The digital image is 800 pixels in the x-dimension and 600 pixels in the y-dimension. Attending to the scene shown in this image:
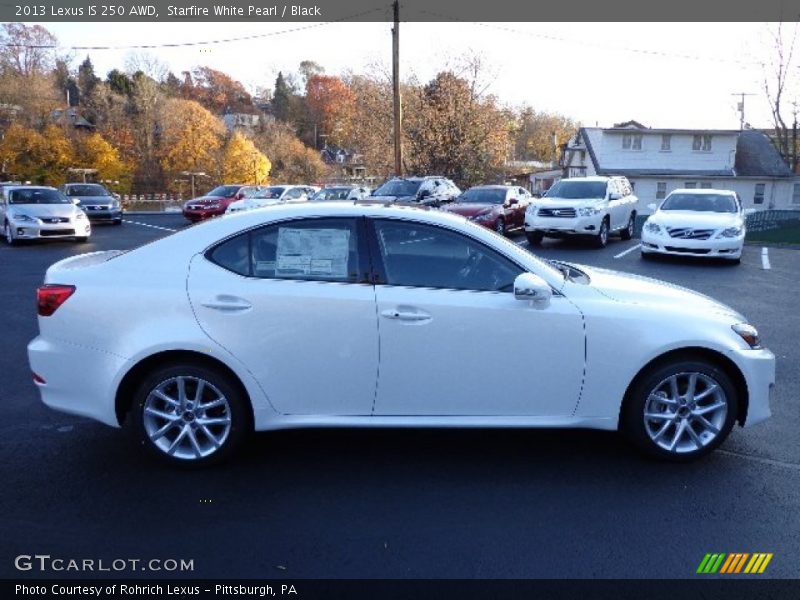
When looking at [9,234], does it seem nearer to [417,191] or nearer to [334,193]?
[334,193]

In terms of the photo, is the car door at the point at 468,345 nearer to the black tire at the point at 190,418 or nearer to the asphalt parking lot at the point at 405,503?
the asphalt parking lot at the point at 405,503

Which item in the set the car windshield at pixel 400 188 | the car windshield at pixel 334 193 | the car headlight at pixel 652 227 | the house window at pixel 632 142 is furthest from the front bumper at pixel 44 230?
the house window at pixel 632 142

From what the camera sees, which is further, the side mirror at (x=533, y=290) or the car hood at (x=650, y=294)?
the car hood at (x=650, y=294)

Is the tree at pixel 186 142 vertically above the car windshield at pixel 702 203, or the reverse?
the tree at pixel 186 142

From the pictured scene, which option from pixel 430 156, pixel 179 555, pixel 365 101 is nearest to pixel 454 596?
pixel 179 555

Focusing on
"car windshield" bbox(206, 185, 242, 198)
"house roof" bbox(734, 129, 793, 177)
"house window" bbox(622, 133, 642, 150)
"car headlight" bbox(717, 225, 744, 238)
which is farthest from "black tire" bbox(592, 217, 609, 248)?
Answer: "house roof" bbox(734, 129, 793, 177)

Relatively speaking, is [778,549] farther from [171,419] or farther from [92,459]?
[92,459]

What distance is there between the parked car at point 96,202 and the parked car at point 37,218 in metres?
5.37

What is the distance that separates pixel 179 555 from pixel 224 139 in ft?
176

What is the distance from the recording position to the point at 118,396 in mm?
4094

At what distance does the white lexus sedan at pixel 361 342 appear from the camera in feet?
13.1

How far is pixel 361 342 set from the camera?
4.01 m

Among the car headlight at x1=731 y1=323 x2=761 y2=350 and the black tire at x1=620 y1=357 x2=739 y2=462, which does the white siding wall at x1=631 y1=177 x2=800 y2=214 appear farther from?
the black tire at x1=620 y1=357 x2=739 y2=462

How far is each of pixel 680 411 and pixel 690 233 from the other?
1083cm
